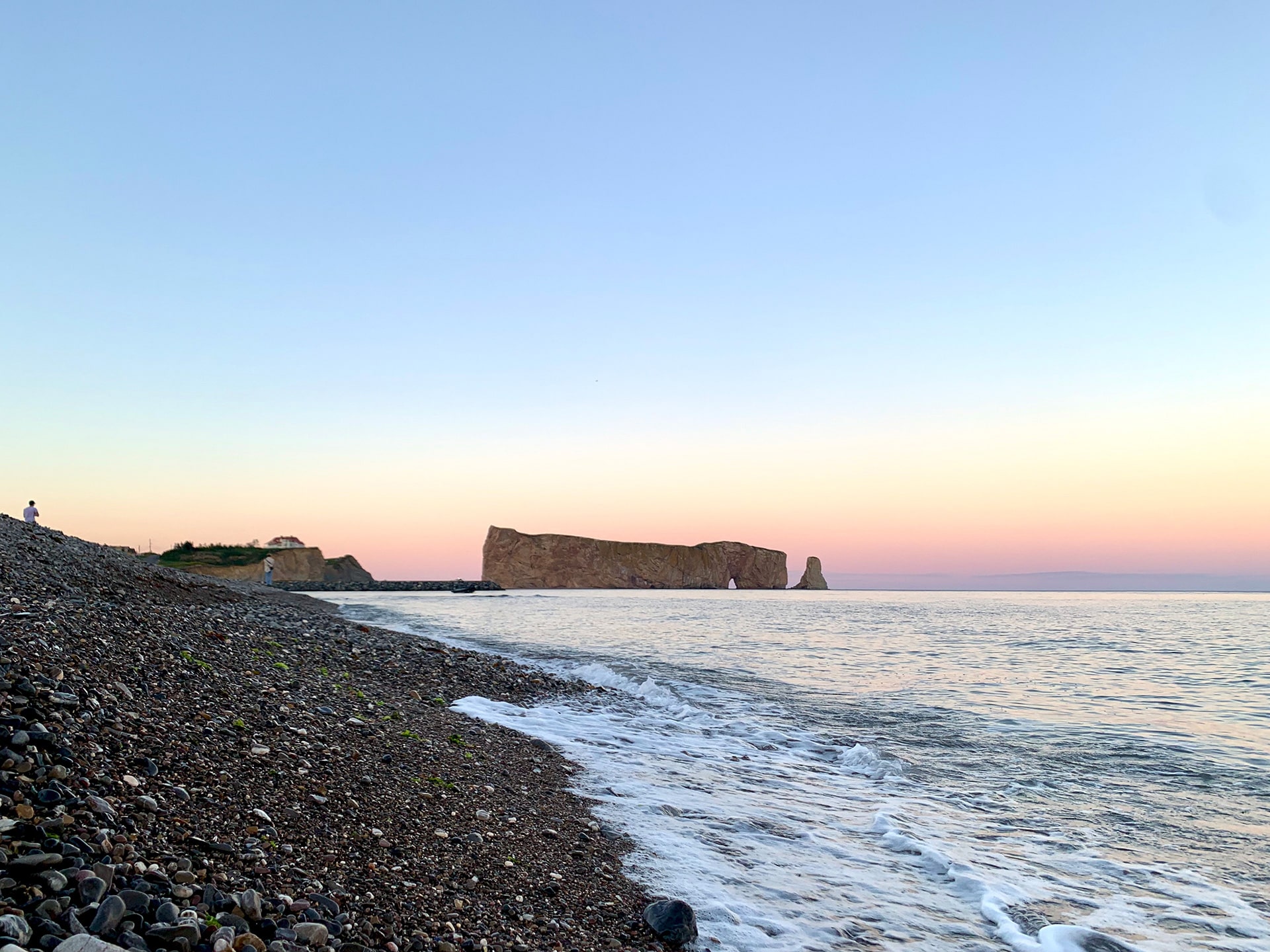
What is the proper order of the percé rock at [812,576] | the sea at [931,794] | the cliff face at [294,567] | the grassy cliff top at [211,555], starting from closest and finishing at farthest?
the sea at [931,794] → the grassy cliff top at [211,555] → the cliff face at [294,567] → the percé rock at [812,576]

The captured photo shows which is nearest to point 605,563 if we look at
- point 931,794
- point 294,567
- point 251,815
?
point 294,567

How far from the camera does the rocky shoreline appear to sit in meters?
3.16

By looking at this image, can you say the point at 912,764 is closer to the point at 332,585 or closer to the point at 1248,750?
the point at 1248,750

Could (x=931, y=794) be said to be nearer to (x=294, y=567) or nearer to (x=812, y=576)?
(x=294, y=567)

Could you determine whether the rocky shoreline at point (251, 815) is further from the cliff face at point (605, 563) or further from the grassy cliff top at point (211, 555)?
the cliff face at point (605, 563)

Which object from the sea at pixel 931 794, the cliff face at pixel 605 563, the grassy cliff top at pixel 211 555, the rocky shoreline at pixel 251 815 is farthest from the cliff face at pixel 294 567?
the rocky shoreline at pixel 251 815

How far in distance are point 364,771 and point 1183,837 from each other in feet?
24.2

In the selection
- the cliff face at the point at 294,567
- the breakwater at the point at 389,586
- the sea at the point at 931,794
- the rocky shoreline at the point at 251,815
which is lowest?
the breakwater at the point at 389,586

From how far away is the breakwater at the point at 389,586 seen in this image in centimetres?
8030

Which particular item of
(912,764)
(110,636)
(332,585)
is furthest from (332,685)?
(332,585)

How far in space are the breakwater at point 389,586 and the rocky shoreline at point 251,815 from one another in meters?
75.9

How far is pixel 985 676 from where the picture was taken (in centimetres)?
1691

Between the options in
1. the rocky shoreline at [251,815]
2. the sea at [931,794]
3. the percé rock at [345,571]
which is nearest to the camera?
the rocky shoreline at [251,815]

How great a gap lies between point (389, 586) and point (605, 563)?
4113 cm
